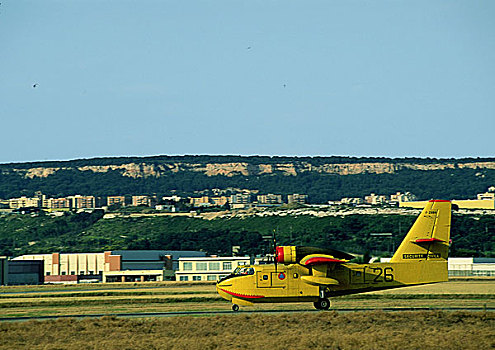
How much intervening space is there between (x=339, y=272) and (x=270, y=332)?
1228 centimetres

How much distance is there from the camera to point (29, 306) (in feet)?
215

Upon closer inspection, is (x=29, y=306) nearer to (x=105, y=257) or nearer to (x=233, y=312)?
(x=233, y=312)

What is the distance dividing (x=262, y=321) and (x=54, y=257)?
119 metres

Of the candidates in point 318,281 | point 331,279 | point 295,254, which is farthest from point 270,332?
point 331,279

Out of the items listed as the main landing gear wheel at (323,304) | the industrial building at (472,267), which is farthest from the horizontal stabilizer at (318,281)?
the industrial building at (472,267)

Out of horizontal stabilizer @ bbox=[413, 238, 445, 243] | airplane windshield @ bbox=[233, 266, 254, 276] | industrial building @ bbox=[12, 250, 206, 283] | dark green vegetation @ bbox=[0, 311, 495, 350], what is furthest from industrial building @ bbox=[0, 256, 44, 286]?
horizontal stabilizer @ bbox=[413, 238, 445, 243]

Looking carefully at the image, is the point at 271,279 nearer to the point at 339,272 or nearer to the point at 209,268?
the point at 339,272

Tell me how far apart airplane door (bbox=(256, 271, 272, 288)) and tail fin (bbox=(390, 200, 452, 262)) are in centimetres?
841

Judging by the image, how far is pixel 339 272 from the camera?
52.4 meters

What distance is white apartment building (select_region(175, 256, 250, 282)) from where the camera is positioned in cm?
13150

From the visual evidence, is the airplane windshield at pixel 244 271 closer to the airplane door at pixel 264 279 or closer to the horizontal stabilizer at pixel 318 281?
the airplane door at pixel 264 279

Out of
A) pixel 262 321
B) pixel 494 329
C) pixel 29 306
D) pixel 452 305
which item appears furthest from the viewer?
pixel 29 306

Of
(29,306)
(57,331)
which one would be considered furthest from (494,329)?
(29,306)

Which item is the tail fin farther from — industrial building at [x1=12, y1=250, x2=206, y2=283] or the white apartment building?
industrial building at [x1=12, y1=250, x2=206, y2=283]
